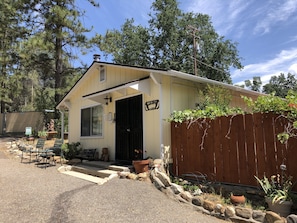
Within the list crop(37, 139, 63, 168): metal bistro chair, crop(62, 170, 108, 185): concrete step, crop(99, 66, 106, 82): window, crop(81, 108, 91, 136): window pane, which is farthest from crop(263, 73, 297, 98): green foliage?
crop(62, 170, 108, 185): concrete step

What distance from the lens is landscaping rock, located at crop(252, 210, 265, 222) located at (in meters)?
3.95

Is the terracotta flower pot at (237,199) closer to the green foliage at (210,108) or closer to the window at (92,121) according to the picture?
the green foliage at (210,108)

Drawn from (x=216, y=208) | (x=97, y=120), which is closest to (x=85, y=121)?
(x=97, y=120)

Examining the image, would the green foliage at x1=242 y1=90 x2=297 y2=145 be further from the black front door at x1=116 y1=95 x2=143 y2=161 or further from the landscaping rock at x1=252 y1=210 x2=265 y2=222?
the black front door at x1=116 y1=95 x2=143 y2=161

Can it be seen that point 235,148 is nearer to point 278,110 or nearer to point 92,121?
point 278,110

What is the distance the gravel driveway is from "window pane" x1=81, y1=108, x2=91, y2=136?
4.21 m

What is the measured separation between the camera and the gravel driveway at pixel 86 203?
4.26 m

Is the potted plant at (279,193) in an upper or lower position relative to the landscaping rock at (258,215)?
upper

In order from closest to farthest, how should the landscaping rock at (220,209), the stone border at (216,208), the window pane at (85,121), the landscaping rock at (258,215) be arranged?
the stone border at (216,208) → the landscaping rock at (258,215) → the landscaping rock at (220,209) → the window pane at (85,121)

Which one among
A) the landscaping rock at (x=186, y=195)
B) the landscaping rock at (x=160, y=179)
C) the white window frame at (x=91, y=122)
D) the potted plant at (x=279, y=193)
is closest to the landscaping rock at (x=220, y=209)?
the landscaping rock at (x=186, y=195)

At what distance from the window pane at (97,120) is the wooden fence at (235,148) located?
454cm

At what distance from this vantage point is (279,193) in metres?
→ 4.19

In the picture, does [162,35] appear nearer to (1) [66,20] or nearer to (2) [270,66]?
(1) [66,20]

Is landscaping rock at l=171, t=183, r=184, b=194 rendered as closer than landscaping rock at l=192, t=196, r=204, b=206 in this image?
No
